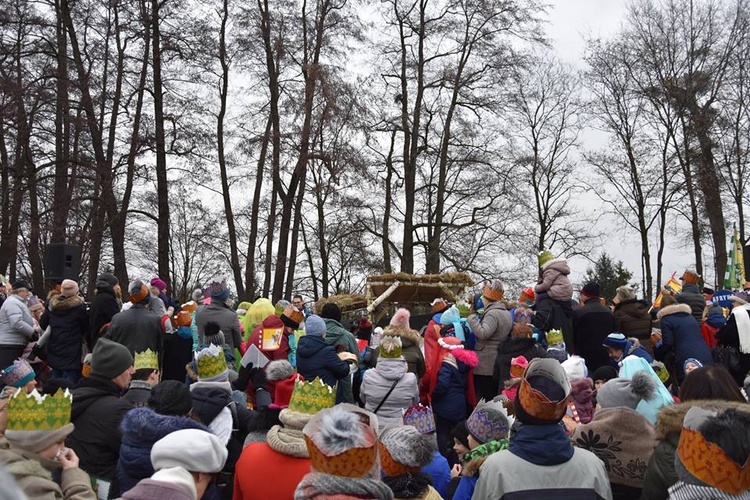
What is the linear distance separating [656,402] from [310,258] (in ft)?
101

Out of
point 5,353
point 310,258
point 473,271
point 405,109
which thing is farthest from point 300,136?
point 5,353

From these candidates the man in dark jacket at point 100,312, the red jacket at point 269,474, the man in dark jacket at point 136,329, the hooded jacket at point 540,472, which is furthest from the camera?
the man in dark jacket at point 100,312

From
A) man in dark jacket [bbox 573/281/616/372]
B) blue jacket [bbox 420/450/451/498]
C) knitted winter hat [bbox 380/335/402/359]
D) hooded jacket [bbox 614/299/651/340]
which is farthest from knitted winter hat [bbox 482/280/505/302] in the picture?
blue jacket [bbox 420/450/451/498]

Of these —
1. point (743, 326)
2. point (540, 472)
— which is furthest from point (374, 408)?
point (743, 326)

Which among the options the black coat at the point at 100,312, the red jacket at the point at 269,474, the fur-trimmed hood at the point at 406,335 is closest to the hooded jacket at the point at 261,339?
the fur-trimmed hood at the point at 406,335

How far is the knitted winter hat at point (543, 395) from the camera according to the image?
3252 millimetres

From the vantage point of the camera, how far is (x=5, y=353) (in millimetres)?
9664

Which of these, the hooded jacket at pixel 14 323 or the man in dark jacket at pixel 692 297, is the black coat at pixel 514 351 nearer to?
the man in dark jacket at pixel 692 297

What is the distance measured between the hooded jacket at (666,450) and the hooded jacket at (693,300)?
7.04 m

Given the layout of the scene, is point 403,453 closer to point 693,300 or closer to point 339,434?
point 339,434

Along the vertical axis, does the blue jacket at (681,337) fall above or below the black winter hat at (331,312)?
below

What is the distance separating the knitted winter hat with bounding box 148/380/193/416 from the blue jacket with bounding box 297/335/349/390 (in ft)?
10.1

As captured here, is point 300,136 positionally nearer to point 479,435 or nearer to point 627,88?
point 627,88

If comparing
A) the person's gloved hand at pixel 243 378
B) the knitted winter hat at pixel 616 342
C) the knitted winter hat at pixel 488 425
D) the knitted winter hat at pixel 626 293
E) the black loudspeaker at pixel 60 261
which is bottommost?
the person's gloved hand at pixel 243 378
